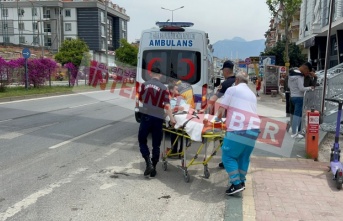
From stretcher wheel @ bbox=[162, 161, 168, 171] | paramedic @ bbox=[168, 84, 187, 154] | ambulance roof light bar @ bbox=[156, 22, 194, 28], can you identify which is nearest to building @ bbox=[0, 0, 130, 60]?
ambulance roof light bar @ bbox=[156, 22, 194, 28]

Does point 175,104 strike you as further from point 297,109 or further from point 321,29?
point 321,29

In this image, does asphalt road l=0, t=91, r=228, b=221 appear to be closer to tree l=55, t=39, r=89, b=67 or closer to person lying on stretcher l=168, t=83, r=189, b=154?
person lying on stretcher l=168, t=83, r=189, b=154

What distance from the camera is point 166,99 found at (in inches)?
221

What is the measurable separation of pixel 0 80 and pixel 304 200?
20703 mm

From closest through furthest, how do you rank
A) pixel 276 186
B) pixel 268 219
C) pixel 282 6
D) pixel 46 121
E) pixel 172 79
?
pixel 268 219, pixel 276 186, pixel 172 79, pixel 46 121, pixel 282 6

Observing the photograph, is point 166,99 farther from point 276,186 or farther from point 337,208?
point 337,208

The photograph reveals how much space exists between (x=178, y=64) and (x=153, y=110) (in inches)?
145

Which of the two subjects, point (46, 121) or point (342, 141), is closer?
point (342, 141)

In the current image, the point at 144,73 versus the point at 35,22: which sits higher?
the point at 35,22

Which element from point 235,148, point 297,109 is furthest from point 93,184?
point 297,109

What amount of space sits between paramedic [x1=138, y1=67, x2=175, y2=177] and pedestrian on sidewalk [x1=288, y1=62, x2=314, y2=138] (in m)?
4.12

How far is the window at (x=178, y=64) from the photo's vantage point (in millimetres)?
8992

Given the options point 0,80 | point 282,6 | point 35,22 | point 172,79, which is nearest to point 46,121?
point 172,79

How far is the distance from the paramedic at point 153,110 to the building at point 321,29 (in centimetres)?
1868
